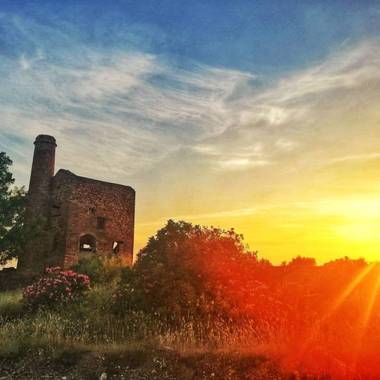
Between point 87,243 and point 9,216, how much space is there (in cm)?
564

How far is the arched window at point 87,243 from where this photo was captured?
96.6 ft

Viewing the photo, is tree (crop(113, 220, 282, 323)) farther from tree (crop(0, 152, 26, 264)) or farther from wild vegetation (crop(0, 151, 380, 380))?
tree (crop(0, 152, 26, 264))

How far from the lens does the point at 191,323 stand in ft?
35.9

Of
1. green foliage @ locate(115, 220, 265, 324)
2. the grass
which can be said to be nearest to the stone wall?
green foliage @ locate(115, 220, 265, 324)

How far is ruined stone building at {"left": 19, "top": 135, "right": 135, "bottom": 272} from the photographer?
2803 cm

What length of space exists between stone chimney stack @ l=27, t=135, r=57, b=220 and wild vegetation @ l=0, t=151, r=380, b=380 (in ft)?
40.4

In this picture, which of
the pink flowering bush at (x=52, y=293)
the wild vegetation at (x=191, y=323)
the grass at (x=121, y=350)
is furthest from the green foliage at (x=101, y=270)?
the grass at (x=121, y=350)

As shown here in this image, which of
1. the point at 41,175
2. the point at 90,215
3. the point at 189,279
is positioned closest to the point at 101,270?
the point at 189,279

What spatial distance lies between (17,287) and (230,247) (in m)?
15.9

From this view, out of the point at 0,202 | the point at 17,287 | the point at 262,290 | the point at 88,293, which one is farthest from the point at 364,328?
the point at 0,202

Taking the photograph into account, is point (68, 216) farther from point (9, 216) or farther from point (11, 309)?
point (11, 309)

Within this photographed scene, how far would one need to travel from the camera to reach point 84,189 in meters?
29.8

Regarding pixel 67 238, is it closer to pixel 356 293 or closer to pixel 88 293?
pixel 88 293

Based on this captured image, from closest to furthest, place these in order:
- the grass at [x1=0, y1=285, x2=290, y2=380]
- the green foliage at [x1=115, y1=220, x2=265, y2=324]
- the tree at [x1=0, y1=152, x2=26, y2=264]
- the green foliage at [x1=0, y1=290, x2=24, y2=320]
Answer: the grass at [x1=0, y1=285, x2=290, y2=380] → the green foliage at [x1=115, y1=220, x2=265, y2=324] → the green foliage at [x1=0, y1=290, x2=24, y2=320] → the tree at [x1=0, y1=152, x2=26, y2=264]
